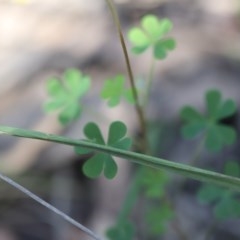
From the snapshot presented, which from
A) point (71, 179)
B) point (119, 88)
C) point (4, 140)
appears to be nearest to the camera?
point (119, 88)

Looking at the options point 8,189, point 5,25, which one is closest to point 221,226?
point 8,189

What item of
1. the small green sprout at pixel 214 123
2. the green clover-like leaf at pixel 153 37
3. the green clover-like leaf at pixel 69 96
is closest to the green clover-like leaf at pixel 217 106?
the small green sprout at pixel 214 123

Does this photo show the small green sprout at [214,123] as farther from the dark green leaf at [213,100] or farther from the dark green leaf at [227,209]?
the dark green leaf at [227,209]

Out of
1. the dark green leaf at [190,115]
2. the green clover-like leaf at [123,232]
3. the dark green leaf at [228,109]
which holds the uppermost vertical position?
the dark green leaf at [228,109]

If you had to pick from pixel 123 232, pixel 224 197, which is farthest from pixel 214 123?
pixel 123 232

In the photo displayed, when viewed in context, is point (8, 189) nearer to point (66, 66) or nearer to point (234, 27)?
point (66, 66)

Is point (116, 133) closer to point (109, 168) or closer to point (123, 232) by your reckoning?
point (109, 168)
